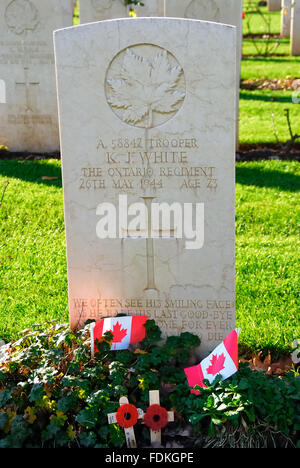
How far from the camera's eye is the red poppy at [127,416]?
8.91ft

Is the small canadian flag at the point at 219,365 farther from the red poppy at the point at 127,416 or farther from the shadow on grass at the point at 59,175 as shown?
the shadow on grass at the point at 59,175

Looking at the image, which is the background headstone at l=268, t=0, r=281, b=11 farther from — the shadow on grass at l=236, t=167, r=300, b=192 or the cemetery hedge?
the cemetery hedge

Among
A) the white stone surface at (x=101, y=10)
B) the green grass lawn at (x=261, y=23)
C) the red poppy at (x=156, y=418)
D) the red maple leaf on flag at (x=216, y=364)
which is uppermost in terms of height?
the green grass lawn at (x=261, y=23)

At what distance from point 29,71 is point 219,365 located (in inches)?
215

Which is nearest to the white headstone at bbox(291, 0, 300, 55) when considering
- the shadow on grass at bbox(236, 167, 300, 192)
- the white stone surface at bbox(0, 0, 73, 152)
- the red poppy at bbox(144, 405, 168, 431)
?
the white stone surface at bbox(0, 0, 73, 152)

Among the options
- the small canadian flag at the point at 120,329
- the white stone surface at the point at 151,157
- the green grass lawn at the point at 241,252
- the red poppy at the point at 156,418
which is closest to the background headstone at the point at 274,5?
the green grass lawn at the point at 241,252

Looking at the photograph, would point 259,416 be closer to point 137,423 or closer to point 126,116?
point 137,423

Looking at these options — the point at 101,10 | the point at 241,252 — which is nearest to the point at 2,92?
the point at 101,10

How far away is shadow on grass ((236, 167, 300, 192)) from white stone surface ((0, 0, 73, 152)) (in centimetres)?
258

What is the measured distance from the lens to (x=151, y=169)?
321 centimetres

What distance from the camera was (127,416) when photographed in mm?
2738

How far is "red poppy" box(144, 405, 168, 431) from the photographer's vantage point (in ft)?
9.06

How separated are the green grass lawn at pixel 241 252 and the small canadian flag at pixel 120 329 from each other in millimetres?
626

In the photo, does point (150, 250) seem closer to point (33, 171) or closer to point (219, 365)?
point (219, 365)
